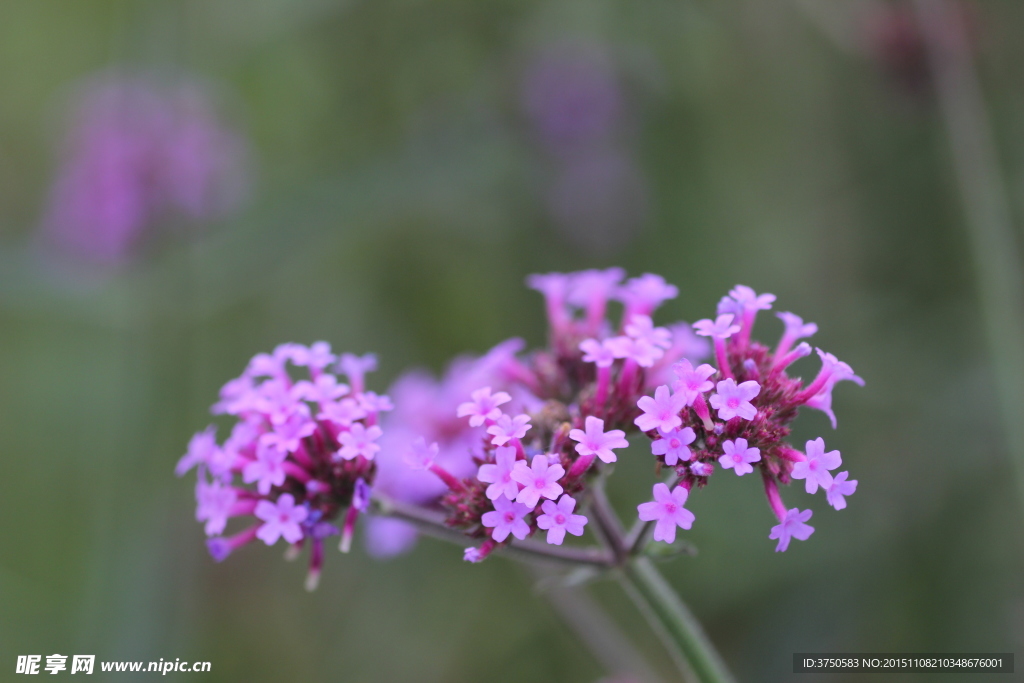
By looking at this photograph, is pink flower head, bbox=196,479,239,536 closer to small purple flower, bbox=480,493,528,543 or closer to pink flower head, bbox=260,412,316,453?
pink flower head, bbox=260,412,316,453

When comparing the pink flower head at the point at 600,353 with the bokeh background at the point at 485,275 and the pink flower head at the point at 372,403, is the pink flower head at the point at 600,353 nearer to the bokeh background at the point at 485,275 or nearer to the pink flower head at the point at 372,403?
the pink flower head at the point at 372,403

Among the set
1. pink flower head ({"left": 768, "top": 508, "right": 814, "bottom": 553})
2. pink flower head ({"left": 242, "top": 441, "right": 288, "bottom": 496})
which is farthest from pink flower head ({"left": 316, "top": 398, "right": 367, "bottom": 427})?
pink flower head ({"left": 768, "top": 508, "right": 814, "bottom": 553})

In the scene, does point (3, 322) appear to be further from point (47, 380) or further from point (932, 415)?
point (932, 415)

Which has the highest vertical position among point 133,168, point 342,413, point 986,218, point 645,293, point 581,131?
point 581,131

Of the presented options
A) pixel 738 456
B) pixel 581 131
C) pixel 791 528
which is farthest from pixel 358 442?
pixel 581 131

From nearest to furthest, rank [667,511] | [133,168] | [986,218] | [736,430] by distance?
1. [667,511]
2. [736,430]
3. [986,218]
4. [133,168]

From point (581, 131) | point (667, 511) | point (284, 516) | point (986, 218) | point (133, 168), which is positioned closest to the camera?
point (667, 511)

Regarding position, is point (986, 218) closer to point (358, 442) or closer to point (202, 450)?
point (358, 442)
